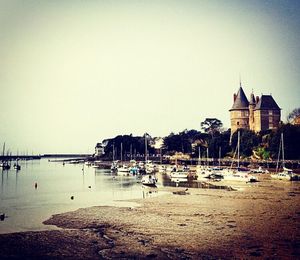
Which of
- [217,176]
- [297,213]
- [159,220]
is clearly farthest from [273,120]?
[159,220]

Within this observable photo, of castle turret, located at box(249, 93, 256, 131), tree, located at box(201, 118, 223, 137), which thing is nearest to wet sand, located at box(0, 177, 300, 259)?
castle turret, located at box(249, 93, 256, 131)

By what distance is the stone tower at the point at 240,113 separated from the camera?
89.3 meters

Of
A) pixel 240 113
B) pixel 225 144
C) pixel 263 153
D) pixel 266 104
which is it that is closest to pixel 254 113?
pixel 266 104

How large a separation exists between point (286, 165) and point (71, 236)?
5204 cm

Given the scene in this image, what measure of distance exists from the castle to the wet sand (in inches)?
2224

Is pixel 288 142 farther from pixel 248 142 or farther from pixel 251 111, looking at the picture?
pixel 251 111

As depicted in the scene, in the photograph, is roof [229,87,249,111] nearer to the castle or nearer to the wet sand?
the castle

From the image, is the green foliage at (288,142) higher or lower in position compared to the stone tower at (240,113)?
lower

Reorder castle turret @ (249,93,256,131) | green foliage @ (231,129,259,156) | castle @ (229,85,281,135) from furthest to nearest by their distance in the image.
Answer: castle turret @ (249,93,256,131) < castle @ (229,85,281,135) < green foliage @ (231,129,259,156)

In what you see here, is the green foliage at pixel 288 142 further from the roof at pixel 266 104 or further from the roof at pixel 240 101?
the roof at pixel 240 101

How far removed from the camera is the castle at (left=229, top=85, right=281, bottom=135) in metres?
83.8

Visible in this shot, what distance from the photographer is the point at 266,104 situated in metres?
84.8

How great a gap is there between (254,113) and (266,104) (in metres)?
3.90

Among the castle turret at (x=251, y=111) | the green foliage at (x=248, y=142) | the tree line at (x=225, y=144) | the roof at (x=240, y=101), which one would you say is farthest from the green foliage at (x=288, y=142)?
the roof at (x=240, y=101)
